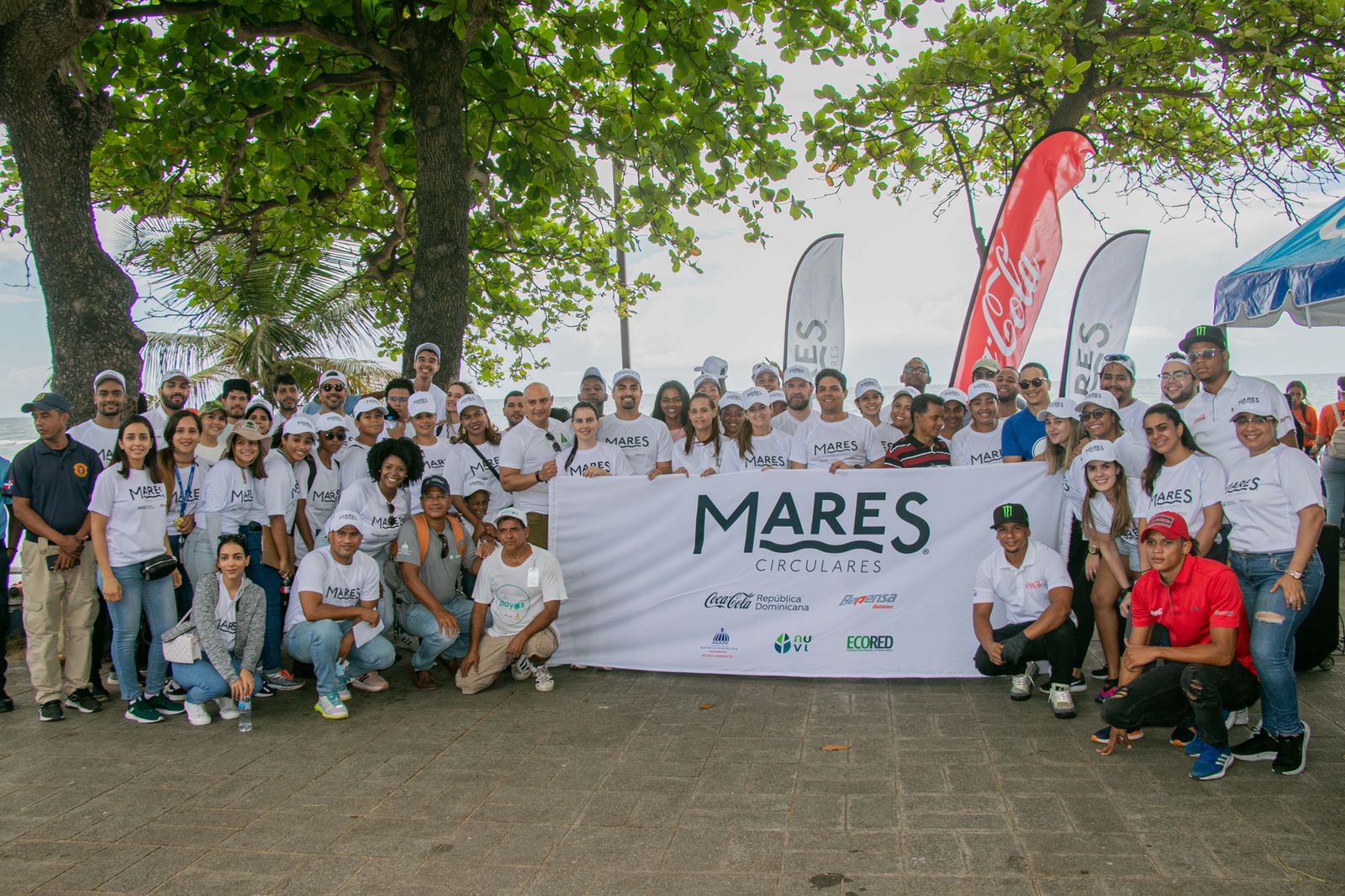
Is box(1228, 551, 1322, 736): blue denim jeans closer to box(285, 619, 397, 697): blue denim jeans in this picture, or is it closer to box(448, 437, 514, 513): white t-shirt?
box(448, 437, 514, 513): white t-shirt

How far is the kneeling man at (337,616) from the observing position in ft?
18.5

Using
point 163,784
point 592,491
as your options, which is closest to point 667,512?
point 592,491

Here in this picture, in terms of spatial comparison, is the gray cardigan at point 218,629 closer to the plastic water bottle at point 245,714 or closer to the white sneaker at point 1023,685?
the plastic water bottle at point 245,714

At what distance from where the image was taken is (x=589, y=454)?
6.74m

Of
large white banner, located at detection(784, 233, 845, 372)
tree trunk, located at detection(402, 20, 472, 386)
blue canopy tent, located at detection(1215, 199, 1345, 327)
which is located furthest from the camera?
large white banner, located at detection(784, 233, 845, 372)

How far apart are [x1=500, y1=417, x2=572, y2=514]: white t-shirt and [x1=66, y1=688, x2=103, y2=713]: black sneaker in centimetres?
294

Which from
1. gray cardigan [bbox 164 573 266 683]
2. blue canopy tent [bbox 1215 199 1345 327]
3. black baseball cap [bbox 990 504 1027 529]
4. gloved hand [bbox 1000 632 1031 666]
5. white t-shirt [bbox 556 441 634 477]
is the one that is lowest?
gloved hand [bbox 1000 632 1031 666]

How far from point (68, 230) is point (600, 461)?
427cm

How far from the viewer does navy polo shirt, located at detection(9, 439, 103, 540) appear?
5.66 meters

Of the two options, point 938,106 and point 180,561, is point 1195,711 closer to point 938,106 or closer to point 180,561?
point 180,561

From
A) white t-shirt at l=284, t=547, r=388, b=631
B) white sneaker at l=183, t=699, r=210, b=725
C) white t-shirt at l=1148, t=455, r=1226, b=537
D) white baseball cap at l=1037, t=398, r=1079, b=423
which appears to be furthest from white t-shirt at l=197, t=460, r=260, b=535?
white t-shirt at l=1148, t=455, r=1226, b=537

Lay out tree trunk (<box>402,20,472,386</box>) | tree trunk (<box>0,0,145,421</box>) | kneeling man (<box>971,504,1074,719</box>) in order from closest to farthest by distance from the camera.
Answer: kneeling man (<box>971,504,1074,719</box>) < tree trunk (<box>0,0,145,421</box>) < tree trunk (<box>402,20,472,386</box>)

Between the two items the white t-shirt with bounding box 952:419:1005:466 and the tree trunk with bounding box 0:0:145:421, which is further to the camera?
the tree trunk with bounding box 0:0:145:421

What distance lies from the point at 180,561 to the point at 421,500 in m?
1.59
